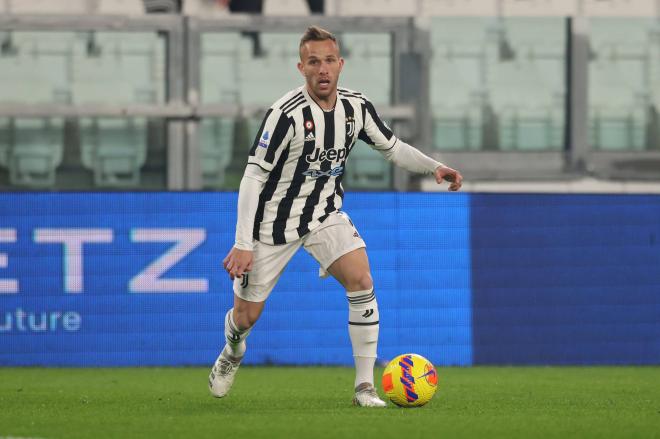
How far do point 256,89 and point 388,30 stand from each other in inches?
57.8

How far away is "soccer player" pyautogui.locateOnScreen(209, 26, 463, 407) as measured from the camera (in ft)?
27.1

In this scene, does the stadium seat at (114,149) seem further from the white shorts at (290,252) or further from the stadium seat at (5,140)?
the white shorts at (290,252)

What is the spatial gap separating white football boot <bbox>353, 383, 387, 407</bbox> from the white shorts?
65cm

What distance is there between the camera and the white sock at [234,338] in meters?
8.63

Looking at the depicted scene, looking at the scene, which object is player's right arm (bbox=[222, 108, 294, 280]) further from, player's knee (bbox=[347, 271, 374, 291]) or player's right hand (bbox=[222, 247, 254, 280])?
player's knee (bbox=[347, 271, 374, 291])

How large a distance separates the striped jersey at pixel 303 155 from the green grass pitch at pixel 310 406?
3.41ft

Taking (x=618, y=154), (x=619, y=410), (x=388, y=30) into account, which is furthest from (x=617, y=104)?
(x=619, y=410)

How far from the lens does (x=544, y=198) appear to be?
13.0m

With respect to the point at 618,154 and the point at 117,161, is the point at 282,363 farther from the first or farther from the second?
the point at 618,154

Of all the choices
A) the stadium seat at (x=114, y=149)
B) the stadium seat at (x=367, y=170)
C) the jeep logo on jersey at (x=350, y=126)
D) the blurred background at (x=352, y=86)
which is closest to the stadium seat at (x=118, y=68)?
the blurred background at (x=352, y=86)

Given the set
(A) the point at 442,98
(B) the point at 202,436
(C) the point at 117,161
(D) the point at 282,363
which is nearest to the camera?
(B) the point at 202,436

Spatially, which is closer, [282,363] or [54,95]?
[282,363]

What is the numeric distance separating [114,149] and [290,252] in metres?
6.75

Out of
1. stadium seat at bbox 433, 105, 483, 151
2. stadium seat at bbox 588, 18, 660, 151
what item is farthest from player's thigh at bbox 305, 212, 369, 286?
stadium seat at bbox 588, 18, 660, 151
